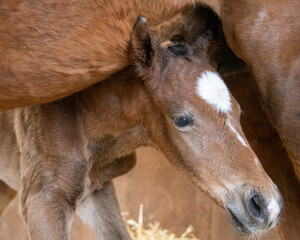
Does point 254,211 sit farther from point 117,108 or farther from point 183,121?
point 117,108

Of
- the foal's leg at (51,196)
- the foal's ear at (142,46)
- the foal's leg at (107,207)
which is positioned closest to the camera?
the foal's ear at (142,46)

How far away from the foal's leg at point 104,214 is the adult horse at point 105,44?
2.85ft

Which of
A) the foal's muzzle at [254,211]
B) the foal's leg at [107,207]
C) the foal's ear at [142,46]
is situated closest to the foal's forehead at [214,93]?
the foal's ear at [142,46]

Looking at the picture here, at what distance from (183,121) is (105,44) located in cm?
53

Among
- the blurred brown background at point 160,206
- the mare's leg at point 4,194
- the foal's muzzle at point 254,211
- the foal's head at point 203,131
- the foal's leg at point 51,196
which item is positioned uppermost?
the foal's head at point 203,131

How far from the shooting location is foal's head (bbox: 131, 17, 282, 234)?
310cm

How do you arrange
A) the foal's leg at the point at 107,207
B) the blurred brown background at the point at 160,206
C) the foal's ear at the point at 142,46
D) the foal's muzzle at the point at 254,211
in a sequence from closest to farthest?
the foal's muzzle at the point at 254,211
the foal's ear at the point at 142,46
the foal's leg at the point at 107,207
the blurred brown background at the point at 160,206

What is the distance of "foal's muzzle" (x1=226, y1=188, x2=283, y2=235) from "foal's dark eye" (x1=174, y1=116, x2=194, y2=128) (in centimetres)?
42

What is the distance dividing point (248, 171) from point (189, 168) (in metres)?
0.33

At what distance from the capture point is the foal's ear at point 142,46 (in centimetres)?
316

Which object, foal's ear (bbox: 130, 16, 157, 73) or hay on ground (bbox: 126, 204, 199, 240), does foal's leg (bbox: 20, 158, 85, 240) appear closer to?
foal's ear (bbox: 130, 16, 157, 73)

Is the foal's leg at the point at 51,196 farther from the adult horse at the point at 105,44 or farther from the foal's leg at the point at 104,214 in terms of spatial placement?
the adult horse at the point at 105,44

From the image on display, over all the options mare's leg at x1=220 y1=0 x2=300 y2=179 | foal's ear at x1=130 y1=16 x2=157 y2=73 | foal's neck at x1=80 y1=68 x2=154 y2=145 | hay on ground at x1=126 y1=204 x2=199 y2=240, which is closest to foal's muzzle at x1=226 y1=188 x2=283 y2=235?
mare's leg at x1=220 y1=0 x2=300 y2=179

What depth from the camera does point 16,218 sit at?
5.75 m
